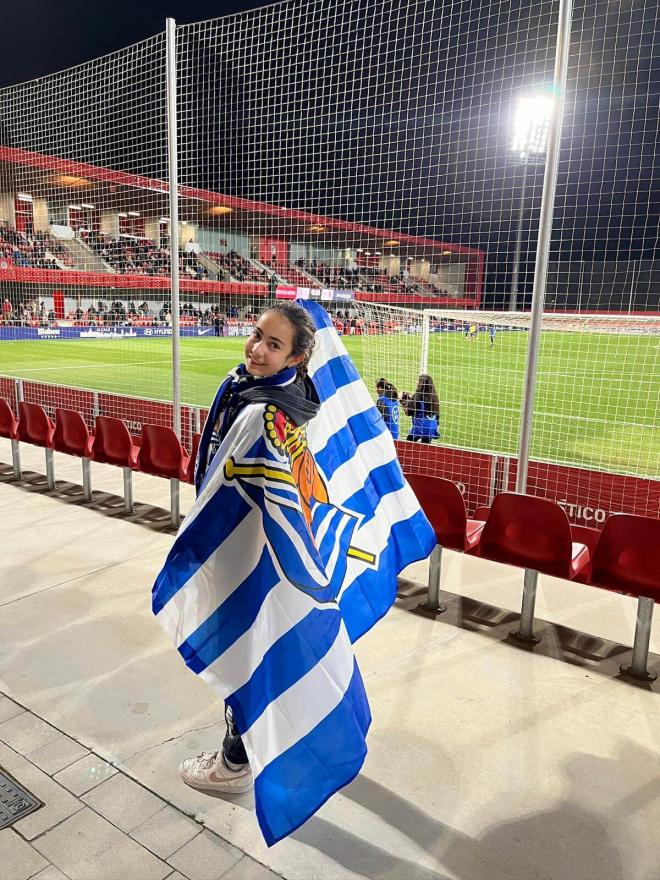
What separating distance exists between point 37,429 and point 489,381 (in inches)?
555

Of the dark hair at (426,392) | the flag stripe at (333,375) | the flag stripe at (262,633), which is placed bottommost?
the flag stripe at (262,633)

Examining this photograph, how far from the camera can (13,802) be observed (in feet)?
8.04

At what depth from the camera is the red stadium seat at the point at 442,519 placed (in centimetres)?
415

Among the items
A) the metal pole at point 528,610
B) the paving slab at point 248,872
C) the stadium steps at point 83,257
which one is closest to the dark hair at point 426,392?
the metal pole at point 528,610

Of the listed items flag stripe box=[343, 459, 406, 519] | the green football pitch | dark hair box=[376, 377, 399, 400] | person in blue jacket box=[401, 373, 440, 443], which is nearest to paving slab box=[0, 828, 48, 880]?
flag stripe box=[343, 459, 406, 519]

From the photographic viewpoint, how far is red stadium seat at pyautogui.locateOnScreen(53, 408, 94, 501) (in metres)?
6.29

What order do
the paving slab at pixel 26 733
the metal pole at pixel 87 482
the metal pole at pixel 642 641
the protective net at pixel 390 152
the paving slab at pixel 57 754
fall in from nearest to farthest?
the paving slab at pixel 57 754, the paving slab at pixel 26 733, the metal pole at pixel 642 641, the protective net at pixel 390 152, the metal pole at pixel 87 482

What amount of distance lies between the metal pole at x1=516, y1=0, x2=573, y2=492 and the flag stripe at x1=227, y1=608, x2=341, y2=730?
310 centimetres

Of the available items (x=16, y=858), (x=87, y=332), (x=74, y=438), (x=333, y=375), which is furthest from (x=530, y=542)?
(x=87, y=332)

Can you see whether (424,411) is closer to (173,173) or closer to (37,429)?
(173,173)

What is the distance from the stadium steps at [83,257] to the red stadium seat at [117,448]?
256 inches

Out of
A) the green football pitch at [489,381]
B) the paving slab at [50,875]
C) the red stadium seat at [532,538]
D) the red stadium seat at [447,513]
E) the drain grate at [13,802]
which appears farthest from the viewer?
the green football pitch at [489,381]

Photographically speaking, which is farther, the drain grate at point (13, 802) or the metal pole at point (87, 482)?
the metal pole at point (87, 482)

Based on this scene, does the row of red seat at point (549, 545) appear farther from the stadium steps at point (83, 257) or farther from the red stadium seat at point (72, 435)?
the stadium steps at point (83, 257)
